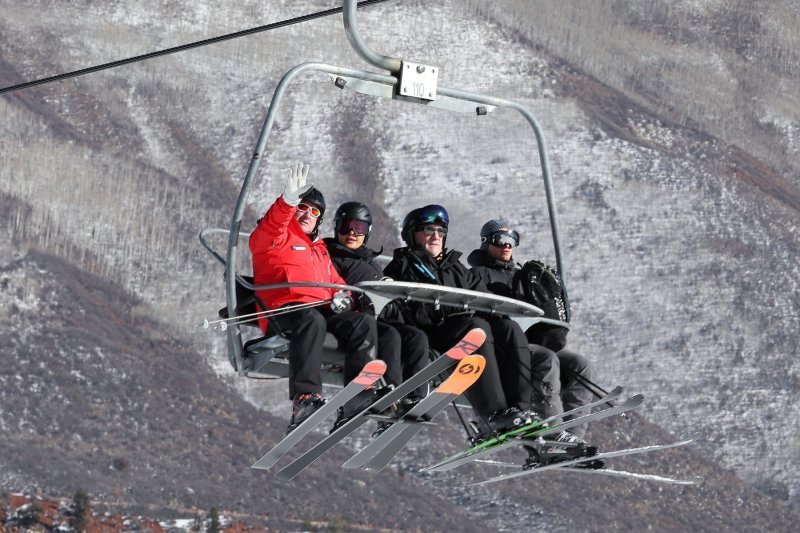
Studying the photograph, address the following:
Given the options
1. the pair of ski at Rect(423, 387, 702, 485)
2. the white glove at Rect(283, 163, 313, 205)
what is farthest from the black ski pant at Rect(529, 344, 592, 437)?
the white glove at Rect(283, 163, 313, 205)

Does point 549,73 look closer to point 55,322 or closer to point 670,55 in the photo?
point 670,55

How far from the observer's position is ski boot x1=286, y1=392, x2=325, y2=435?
7.35 m

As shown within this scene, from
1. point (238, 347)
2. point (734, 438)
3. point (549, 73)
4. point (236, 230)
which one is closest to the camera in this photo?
point (236, 230)

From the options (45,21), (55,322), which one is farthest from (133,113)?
(55,322)

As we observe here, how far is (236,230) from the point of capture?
7281 millimetres

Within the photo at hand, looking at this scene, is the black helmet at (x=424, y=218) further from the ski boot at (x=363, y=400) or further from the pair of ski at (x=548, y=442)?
the pair of ski at (x=548, y=442)

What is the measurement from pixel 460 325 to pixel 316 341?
74cm

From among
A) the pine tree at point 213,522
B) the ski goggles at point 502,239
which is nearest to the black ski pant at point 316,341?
the ski goggles at point 502,239

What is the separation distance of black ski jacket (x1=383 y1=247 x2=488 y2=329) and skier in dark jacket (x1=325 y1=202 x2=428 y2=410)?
4.0 inches

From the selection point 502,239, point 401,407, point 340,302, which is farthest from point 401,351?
point 502,239

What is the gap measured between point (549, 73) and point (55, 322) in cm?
2606

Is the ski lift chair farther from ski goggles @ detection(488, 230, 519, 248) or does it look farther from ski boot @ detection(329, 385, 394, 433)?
ski goggles @ detection(488, 230, 519, 248)

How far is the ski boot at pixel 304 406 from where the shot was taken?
7.35 metres

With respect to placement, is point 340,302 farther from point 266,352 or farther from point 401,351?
point 266,352
